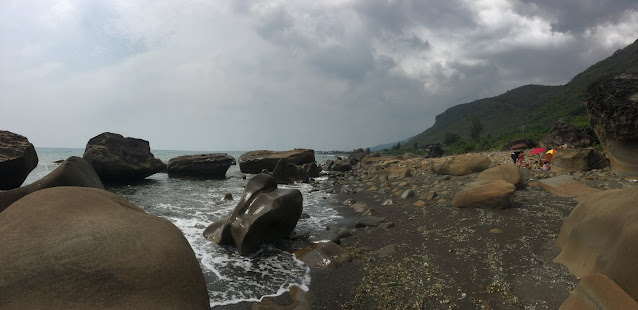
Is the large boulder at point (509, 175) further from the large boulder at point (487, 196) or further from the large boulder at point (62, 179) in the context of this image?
the large boulder at point (62, 179)

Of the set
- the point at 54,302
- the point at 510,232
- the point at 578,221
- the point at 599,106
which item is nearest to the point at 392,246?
the point at 510,232

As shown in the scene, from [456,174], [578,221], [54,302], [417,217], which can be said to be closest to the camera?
[54,302]

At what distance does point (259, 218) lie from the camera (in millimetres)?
7406

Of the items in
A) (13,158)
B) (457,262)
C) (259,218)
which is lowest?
(457,262)

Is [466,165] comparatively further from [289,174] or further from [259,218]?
[289,174]

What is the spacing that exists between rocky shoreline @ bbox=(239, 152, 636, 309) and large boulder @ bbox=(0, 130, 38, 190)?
10.9m

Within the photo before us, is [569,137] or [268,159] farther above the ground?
[569,137]

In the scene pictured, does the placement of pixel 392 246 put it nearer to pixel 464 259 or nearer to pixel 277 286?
pixel 464 259

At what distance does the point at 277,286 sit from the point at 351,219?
5.34m

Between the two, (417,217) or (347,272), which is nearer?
(347,272)

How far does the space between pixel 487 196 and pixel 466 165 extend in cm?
825

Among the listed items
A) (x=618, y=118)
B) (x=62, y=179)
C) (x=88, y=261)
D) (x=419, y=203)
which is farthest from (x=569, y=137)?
(x=62, y=179)

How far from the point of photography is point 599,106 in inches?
372

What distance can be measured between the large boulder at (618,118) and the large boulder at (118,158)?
2644 centimetres
